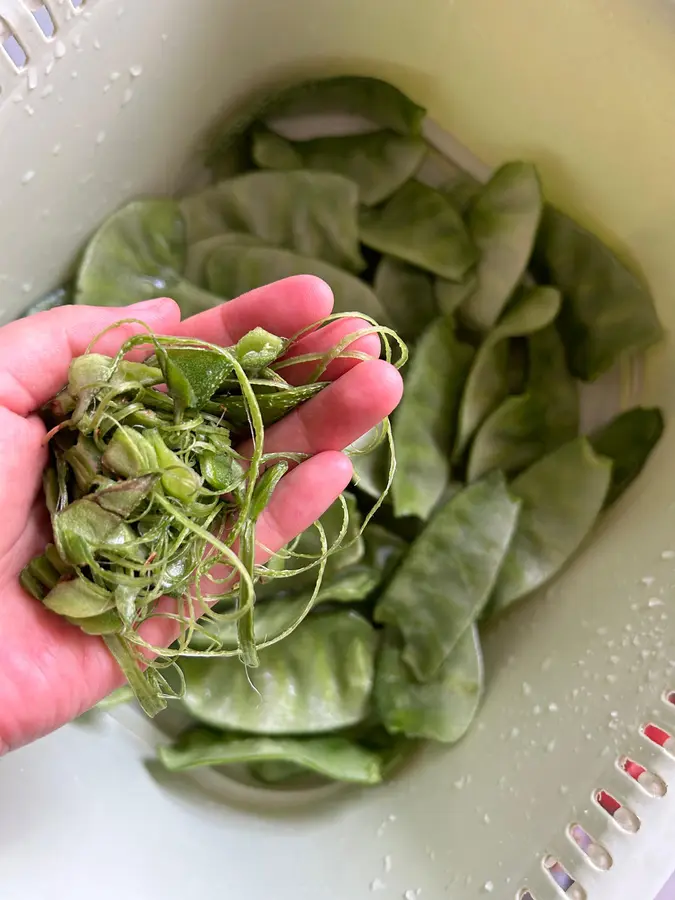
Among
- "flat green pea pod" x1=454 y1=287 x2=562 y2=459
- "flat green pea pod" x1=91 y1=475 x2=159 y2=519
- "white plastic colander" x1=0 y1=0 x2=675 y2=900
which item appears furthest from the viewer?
"flat green pea pod" x1=454 y1=287 x2=562 y2=459

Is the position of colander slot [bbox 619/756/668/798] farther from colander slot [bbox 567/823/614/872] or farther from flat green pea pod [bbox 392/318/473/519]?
flat green pea pod [bbox 392/318/473/519]

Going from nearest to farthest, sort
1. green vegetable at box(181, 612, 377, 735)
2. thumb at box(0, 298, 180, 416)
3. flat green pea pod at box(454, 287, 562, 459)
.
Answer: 1. thumb at box(0, 298, 180, 416)
2. green vegetable at box(181, 612, 377, 735)
3. flat green pea pod at box(454, 287, 562, 459)

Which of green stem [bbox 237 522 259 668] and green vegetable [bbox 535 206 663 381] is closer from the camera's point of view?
green stem [bbox 237 522 259 668]

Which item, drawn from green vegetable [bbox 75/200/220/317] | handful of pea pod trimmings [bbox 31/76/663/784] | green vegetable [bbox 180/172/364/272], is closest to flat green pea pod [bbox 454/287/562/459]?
handful of pea pod trimmings [bbox 31/76/663/784]

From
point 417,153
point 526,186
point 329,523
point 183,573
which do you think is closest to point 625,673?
point 329,523

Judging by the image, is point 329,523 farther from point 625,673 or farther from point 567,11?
point 567,11

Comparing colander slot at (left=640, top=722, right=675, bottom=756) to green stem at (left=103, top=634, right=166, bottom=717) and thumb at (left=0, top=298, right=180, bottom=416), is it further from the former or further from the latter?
thumb at (left=0, top=298, right=180, bottom=416)

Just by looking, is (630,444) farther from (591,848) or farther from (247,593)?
(247,593)

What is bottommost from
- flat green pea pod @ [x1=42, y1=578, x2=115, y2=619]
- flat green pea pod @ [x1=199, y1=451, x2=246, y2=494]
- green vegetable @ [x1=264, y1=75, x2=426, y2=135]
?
flat green pea pod @ [x1=42, y1=578, x2=115, y2=619]

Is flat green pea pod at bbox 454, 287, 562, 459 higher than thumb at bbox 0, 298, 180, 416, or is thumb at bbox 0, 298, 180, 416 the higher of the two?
thumb at bbox 0, 298, 180, 416
